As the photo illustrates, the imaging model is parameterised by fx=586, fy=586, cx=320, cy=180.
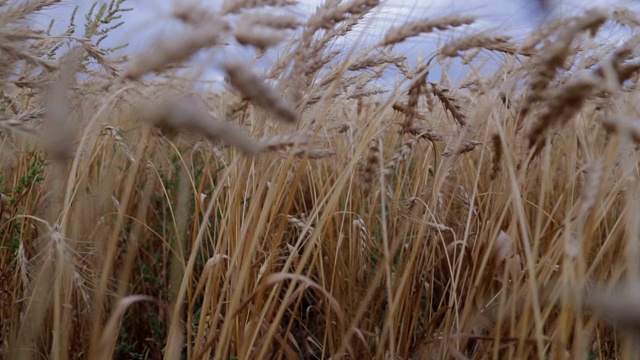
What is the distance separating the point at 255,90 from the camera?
791mm

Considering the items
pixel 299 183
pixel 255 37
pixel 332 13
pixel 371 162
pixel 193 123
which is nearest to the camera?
pixel 193 123

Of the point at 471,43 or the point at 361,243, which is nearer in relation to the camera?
the point at 471,43

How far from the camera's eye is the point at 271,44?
3.14ft

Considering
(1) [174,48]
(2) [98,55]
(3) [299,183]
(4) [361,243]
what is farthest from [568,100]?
(2) [98,55]

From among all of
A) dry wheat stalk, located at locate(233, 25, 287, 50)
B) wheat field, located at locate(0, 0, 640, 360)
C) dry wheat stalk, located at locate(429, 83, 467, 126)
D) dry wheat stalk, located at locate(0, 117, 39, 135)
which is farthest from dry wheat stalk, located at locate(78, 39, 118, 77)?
dry wheat stalk, located at locate(429, 83, 467, 126)

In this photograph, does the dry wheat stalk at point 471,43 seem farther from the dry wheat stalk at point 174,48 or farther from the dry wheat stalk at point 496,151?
the dry wheat stalk at point 174,48

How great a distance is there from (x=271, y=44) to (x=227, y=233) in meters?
0.45

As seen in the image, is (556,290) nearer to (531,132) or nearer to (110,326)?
(531,132)

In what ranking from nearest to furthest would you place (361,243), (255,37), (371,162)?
(255,37) → (371,162) → (361,243)

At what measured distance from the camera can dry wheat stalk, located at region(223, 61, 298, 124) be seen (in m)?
0.79

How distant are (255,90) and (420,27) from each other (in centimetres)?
40

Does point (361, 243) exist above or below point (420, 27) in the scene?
below

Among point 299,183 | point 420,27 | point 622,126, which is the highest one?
point 420,27

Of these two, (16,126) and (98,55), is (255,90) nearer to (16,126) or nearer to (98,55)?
(16,126)
